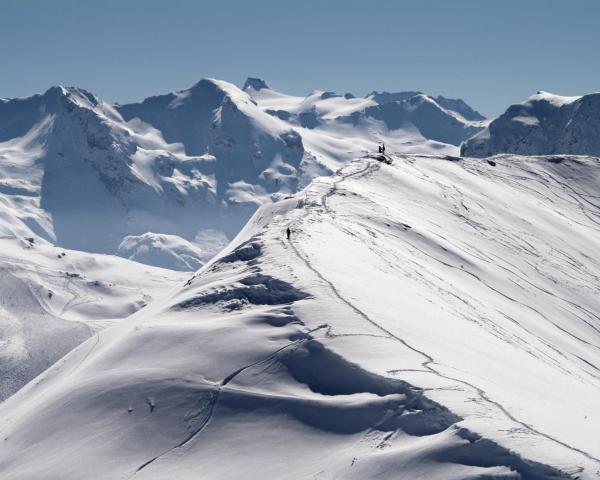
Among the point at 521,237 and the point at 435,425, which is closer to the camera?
the point at 435,425

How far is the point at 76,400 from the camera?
30.3m

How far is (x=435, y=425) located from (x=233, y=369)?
753cm

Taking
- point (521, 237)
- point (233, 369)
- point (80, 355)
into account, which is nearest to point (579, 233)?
point (521, 237)

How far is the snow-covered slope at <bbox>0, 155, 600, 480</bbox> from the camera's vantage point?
79.4 feet

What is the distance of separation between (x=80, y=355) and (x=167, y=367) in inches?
518

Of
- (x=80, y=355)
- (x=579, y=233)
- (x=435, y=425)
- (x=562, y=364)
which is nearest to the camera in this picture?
(x=435, y=425)

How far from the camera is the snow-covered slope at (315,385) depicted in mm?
24188

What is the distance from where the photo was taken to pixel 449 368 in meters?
29.8

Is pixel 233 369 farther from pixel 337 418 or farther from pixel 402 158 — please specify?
pixel 402 158

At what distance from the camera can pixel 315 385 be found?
2830 cm

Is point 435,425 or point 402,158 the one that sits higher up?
point 402,158

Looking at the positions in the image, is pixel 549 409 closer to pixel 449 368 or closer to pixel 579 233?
pixel 449 368

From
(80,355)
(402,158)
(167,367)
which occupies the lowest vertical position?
(80,355)

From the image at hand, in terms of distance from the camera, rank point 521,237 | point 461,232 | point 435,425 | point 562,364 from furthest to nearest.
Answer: point 521,237 → point 461,232 → point 562,364 → point 435,425
